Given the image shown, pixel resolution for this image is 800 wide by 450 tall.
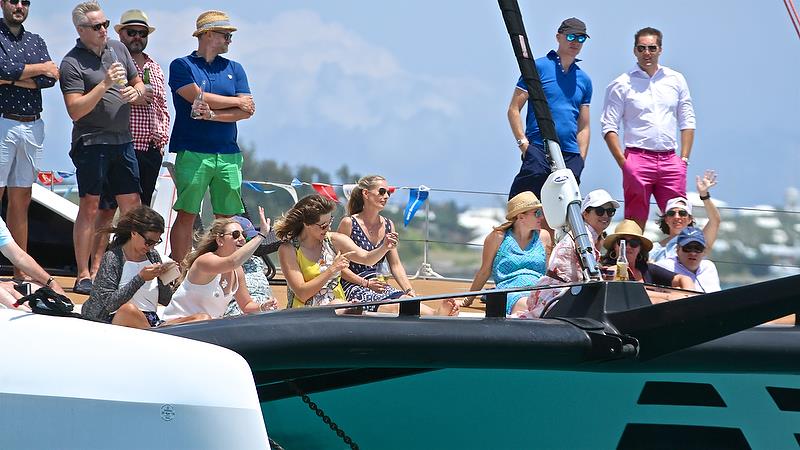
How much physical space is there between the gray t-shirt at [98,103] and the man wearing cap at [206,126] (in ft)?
0.87

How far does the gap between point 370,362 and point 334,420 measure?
885 mm

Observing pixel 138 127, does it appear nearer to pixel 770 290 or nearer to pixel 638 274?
pixel 638 274

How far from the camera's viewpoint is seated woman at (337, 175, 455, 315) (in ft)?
20.3

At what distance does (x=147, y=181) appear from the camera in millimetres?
6891

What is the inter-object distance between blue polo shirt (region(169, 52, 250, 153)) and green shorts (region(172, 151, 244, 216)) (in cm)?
4

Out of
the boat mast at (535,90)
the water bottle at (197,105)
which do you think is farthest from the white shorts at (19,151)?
the boat mast at (535,90)

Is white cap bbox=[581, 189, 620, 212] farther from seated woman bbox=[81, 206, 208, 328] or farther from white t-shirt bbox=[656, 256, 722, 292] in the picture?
seated woman bbox=[81, 206, 208, 328]

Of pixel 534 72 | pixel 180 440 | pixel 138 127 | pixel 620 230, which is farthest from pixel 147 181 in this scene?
pixel 180 440

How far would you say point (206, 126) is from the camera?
6426 millimetres

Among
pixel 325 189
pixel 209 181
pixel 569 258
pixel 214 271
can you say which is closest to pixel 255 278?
pixel 209 181

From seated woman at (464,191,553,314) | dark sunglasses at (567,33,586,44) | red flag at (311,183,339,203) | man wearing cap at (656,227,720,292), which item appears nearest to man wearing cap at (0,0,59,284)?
seated woman at (464,191,553,314)

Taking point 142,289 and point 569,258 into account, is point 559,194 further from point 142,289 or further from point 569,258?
point 142,289

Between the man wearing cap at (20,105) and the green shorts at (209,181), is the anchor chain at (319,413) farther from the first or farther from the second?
the man wearing cap at (20,105)

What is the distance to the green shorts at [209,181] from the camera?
6.42 m
